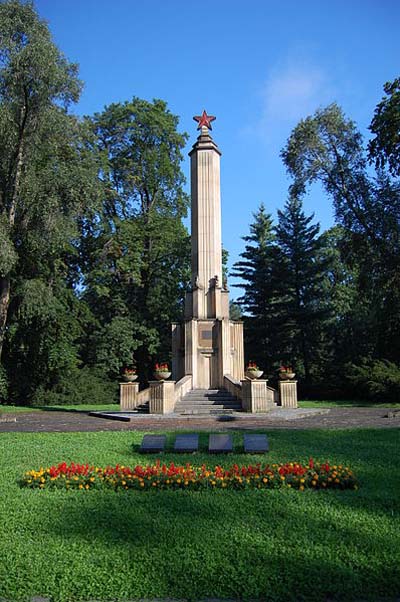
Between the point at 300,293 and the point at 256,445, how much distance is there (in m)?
31.1

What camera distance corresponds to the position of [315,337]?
120 ft

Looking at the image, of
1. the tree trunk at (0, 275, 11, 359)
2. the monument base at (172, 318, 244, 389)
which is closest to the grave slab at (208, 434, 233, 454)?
the monument base at (172, 318, 244, 389)

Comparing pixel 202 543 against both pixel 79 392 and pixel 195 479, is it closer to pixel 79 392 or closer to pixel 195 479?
pixel 195 479

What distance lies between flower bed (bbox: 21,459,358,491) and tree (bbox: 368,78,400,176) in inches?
695

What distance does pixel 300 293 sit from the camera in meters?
39.3

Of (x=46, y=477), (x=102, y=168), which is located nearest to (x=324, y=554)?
(x=46, y=477)

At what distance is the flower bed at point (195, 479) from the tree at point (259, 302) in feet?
97.3

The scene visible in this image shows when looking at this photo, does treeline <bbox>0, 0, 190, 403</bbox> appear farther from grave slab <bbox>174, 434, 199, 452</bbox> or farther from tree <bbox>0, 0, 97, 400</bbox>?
grave slab <bbox>174, 434, 199, 452</bbox>

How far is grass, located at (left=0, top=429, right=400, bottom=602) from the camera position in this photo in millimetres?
4227

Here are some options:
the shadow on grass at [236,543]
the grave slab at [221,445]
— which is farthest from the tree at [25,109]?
the shadow on grass at [236,543]

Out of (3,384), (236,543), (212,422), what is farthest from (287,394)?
(236,543)

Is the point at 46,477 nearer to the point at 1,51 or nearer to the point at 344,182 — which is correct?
the point at 1,51

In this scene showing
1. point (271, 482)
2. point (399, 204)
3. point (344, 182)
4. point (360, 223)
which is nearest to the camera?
point (271, 482)

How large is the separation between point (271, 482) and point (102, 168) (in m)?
29.5
